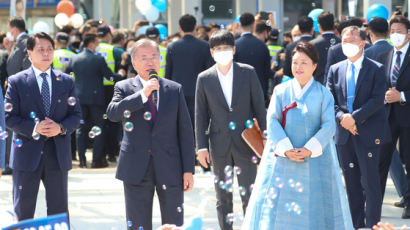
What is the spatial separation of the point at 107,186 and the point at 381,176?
3.98m

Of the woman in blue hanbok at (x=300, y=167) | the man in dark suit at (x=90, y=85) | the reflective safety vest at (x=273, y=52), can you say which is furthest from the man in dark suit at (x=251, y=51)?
the woman in blue hanbok at (x=300, y=167)

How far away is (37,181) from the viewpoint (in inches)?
264

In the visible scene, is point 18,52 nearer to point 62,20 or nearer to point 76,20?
point 62,20

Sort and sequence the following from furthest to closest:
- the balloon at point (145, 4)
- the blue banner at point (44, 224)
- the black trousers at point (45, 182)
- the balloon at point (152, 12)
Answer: the balloon at point (152, 12) < the balloon at point (145, 4) < the black trousers at point (45, 182) < the blue banner at point (44, 224)

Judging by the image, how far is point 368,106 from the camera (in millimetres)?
7738

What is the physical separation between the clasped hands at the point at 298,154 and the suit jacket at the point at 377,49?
3405mm

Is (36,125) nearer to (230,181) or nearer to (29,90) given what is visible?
(29,90)

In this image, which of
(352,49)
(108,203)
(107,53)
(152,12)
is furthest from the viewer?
(152,12)

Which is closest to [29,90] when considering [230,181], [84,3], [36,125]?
[36,125]

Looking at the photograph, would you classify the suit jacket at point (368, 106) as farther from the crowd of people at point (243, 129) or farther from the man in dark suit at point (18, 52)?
the man in dark suit at point (18, 52)

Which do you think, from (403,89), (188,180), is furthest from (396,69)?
(188,180)

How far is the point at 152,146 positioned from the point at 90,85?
638cm

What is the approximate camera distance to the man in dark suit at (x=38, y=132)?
662 cm

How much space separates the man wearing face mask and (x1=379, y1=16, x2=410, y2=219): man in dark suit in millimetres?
1809
